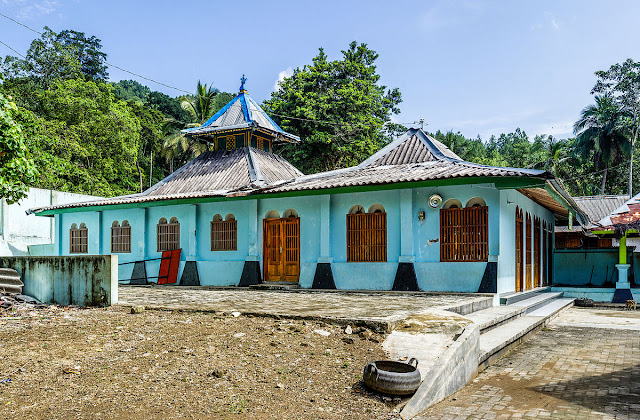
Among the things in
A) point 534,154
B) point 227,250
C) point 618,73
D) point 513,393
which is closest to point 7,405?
point 513,393

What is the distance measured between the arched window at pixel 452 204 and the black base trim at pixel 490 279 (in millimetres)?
1472

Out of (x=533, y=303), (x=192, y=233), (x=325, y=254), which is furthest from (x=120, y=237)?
(x=533, y=303)

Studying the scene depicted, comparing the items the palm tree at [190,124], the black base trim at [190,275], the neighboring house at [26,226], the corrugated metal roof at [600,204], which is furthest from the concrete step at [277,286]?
the palm tree at [190,124]

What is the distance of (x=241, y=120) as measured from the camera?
62.3ft

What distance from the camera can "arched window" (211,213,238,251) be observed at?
14883 millimetres

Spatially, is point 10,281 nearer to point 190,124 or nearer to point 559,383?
point 559,383

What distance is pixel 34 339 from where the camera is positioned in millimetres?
6324

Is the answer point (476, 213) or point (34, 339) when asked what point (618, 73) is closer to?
point (476, 213)

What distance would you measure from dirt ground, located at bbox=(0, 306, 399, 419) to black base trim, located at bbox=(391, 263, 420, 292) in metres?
5.59

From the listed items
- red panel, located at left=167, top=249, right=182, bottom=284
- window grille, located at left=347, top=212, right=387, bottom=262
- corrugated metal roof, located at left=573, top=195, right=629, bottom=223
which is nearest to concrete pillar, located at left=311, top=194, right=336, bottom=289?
window grille, located at left=347, top=212, right=387, bottom=262

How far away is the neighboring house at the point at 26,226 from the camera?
19.6 meters

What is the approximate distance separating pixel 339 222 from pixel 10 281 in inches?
285

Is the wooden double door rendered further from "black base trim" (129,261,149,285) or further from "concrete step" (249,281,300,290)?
"black base trim" (129,261,149,285)

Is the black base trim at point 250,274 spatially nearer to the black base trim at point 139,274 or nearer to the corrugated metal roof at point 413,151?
the black base trim at point 139,274
